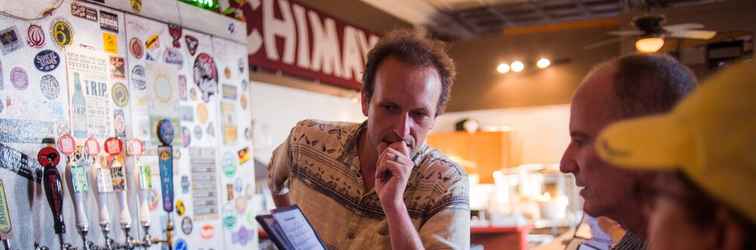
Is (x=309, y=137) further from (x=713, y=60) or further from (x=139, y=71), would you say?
(x=713, y=60)

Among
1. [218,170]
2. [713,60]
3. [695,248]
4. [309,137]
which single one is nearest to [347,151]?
[309,137]

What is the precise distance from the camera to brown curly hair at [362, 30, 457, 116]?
1.50m

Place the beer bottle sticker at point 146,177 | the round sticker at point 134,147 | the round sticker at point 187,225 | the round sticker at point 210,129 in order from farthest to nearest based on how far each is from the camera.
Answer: the round sticker at point 210,129 < the round sticker at point 187,225 < the round sticker at point 134,147 < the beer bottle sticker at point 146,177

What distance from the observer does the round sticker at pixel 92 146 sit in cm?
263

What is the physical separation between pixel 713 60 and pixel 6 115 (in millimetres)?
6971

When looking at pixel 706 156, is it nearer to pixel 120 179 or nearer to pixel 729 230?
pixel 729 230

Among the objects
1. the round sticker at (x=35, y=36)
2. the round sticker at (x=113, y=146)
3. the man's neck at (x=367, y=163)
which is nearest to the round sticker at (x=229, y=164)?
the round sticker at (x=113, y=146)

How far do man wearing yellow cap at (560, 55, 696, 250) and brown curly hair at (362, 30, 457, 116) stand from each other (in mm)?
586

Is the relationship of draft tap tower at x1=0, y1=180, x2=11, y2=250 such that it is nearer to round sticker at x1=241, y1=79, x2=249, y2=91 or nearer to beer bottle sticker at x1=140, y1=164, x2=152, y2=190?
beer bottle sticker at x1=140, y1=164, x2=152, y2=190

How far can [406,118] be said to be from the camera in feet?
4.77

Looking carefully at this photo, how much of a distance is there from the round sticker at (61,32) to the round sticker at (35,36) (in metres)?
0.06

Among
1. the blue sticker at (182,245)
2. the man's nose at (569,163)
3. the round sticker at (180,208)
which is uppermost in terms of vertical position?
the man's nose at (569,163)

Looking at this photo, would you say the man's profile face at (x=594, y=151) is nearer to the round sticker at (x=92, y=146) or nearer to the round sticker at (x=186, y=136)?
the round sticker at (x=92, y=146)

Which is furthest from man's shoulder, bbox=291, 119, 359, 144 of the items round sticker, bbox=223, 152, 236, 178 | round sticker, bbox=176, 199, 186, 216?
round sticker, bbox=223, 152, 236, 178
